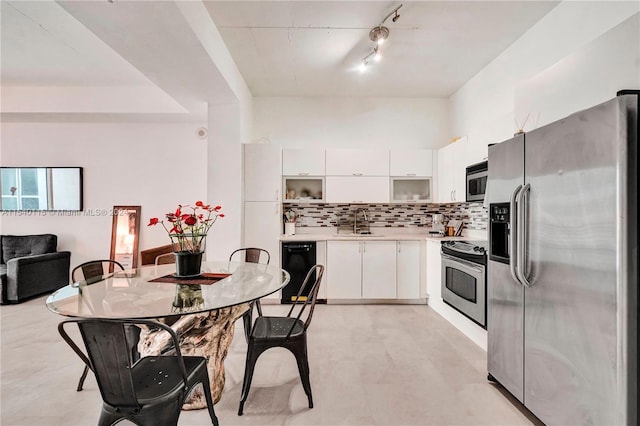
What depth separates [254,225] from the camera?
4.32 metres

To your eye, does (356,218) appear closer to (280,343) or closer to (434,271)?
(434,271)

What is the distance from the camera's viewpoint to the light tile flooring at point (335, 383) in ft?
6.55

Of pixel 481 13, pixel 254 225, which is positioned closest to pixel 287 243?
pixel 254 225

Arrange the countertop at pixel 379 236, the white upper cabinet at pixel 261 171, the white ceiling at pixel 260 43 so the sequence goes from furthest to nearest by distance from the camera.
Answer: the white upper cabinet at pixel 261 171 < the countertop at pixel 379 236 < the white ceiling at pixel 260 43

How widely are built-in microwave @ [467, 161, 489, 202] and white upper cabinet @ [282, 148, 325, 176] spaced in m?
1.98

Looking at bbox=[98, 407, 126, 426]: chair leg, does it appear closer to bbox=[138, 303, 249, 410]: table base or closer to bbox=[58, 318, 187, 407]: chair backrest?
bbox=[58, 318, 187, 407]: chair backrest

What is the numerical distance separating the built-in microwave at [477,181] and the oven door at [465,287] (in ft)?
2.37

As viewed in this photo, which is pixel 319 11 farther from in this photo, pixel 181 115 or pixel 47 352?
pixel 47 352

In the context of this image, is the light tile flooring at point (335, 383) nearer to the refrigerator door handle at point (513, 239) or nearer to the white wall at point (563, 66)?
the refrigerator door handle at point (513, 239)

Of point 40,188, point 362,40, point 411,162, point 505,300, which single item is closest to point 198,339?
point 505,300

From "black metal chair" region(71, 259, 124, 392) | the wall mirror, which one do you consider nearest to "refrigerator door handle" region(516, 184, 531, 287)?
"black metal chair" region(71, 259, 124, 392)

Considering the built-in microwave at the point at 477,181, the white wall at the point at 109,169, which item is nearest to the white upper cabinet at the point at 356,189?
the built-in microwave at the point at 477,181

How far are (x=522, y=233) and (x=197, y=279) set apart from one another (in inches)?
84.4

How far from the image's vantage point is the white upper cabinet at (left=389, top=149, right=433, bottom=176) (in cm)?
464
